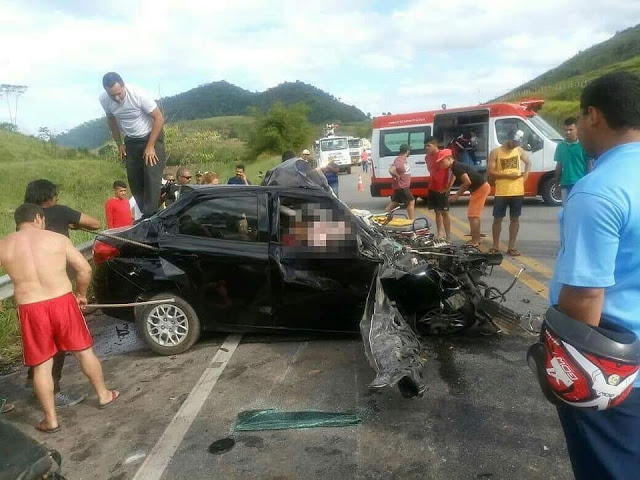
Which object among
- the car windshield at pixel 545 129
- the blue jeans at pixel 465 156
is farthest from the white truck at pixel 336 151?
the car windshield at pixel 545 129

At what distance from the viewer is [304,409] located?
3670mm

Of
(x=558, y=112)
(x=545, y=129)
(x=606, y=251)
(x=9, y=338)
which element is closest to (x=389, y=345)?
(x=606, y=251)

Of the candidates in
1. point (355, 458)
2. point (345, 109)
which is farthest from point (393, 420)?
point (345, 109)

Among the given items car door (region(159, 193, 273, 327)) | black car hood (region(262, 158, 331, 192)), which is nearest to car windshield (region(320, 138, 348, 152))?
black car hood (region(262, 158, 331, 192))

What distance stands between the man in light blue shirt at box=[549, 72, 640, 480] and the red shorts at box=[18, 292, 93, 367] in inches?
127

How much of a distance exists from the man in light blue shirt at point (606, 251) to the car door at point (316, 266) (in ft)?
9.00

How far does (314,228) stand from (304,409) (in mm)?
1551

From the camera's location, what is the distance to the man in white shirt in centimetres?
504

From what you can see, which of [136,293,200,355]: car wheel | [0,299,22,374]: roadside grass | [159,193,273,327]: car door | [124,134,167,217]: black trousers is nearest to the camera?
[159,193,273,327]: car door

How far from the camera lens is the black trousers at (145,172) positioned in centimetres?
532

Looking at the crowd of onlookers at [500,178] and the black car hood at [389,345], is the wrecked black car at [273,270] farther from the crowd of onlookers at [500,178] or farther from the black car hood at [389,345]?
the crowd of onlookers at [500,178]

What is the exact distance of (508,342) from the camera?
14.9 feet

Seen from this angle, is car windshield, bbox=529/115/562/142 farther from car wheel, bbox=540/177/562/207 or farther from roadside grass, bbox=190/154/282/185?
roadside grass, bbox=190/154/282/185

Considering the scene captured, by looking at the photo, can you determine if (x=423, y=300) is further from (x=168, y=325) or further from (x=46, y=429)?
(x=46, y=429)
